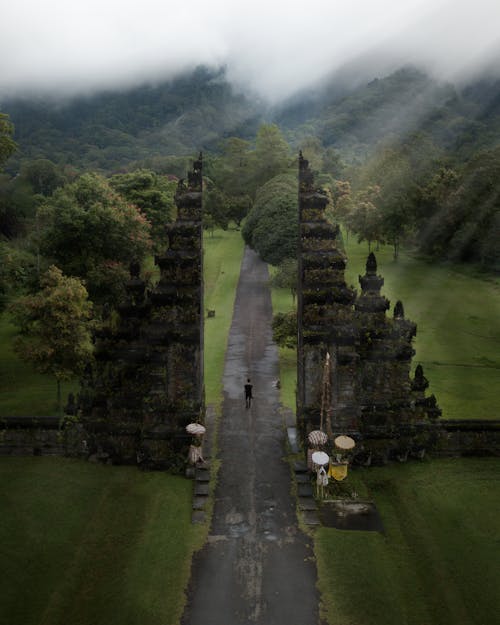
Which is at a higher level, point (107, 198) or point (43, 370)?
point (107, 198)

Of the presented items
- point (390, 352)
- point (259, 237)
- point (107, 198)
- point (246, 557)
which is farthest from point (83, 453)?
point (259, 237)

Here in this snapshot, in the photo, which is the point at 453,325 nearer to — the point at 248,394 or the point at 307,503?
the point at 248,394

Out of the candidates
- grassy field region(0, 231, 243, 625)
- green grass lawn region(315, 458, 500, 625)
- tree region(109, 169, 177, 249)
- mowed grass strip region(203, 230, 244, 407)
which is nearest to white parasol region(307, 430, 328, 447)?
green grass lawn region(315, 458, 500, 625)

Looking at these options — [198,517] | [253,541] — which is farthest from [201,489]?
[253,541]

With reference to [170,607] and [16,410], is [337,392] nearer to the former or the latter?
[170,607]

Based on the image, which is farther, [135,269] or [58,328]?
[58,328]

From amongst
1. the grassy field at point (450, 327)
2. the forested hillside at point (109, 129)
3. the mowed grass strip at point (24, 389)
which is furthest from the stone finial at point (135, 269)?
the forested hillside at point (109, 129)
